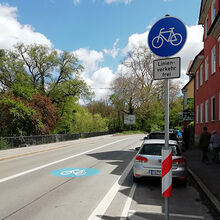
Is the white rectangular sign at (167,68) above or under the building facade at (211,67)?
under

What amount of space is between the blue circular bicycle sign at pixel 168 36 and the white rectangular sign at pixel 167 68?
0.44 feet

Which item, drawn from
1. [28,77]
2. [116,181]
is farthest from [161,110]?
[116,181]

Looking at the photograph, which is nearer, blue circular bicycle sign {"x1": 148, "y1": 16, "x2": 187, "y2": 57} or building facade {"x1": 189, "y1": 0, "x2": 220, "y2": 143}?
blue circular bicycle sign {"x1": 148, "y1": 16, "x2": 187, "y2": 57}

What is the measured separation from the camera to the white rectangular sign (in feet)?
13.6

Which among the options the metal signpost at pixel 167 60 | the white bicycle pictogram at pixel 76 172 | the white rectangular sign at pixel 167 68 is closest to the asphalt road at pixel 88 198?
the white bicycle pictogram at pixel 76 172

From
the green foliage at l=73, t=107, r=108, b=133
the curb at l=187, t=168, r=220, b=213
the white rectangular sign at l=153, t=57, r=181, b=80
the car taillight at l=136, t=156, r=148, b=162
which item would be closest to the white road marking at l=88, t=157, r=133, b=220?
the car taillight at l=136, t=156, r=148, b=162

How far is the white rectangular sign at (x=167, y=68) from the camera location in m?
4.14

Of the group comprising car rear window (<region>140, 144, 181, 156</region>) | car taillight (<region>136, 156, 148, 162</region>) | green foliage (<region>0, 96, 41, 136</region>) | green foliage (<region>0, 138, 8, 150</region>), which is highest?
green foliage (<region>0, 96, 41, 136</region>)

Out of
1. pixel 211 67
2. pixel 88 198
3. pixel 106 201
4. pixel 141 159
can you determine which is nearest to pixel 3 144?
pixel 141 159

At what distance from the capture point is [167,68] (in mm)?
4211

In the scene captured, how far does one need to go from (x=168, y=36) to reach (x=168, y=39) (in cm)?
5

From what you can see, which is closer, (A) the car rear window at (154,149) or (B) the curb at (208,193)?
(B) the curb at (208,193)

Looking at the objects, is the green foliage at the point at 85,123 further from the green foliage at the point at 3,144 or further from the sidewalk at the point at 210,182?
the sidewalk at the point at 210,182

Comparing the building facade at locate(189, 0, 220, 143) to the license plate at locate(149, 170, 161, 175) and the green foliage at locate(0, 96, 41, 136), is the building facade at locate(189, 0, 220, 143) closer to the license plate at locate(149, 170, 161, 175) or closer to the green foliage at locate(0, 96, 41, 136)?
the license plate at locate(149, 170, 161, 175)
